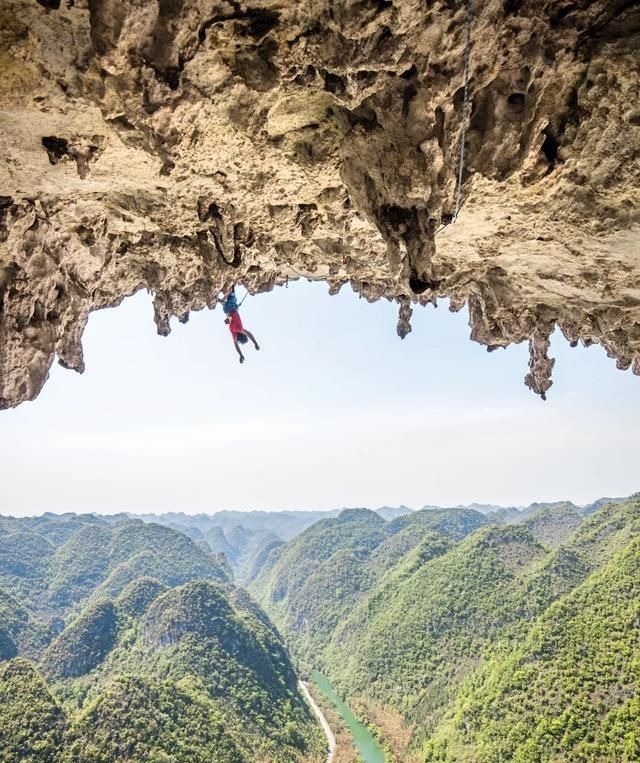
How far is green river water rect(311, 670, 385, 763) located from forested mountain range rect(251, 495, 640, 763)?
1.05 meters

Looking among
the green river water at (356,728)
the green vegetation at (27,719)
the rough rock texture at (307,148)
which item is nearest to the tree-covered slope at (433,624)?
the green river water at (356,728)

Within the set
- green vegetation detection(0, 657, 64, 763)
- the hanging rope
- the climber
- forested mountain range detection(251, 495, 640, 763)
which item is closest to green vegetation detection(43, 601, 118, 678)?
green vegetation detection(0, 657, 64, 763)

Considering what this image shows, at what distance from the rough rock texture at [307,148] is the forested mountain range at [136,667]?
24625mm

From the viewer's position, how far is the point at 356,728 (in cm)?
3950

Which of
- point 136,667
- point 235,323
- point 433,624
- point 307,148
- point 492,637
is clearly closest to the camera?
point 307,148

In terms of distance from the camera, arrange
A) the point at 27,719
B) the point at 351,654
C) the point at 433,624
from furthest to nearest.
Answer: the point at 351,654 → the point at 433,624 → the point at 27,719

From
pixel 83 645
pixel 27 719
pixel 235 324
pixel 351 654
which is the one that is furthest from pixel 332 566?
Result: pixel 235 324

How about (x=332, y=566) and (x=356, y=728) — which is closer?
(x=356, y=728)

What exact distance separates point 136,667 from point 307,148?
4469 cm

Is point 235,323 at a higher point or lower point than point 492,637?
higher

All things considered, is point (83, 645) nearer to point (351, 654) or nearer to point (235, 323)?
point (351, 654)

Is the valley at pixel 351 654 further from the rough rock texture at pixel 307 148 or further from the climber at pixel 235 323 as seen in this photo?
the rough rock texture at pixel 307 148

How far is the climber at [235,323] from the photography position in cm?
930

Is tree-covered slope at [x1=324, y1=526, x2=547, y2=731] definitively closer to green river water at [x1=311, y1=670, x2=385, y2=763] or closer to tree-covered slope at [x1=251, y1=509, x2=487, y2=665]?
green river water at [x1=311, y1=670, x2=385, y2=763]
